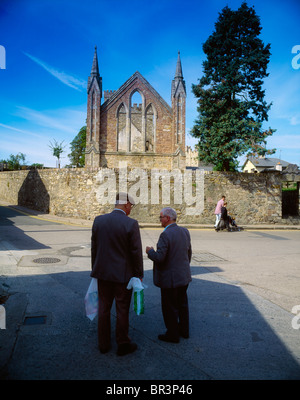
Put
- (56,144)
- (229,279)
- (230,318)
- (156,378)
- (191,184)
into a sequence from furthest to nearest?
(56,144) → (191,184) → (229,279) → (230,318) → (156,378)

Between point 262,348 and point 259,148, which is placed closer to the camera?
point 262,348

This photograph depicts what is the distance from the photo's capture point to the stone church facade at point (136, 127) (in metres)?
30.0

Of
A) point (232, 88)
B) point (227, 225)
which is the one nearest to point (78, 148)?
point (232, 88)

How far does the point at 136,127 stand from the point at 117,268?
2996cm

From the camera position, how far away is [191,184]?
1719 cm

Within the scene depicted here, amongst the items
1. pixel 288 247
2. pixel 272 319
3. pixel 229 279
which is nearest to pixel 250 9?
pixel 288 247

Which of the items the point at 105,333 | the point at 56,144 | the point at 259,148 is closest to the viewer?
the point at 105,333

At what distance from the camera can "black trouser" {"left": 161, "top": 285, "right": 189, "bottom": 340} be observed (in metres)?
3.55

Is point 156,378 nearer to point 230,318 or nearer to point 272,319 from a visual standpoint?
point 230,318

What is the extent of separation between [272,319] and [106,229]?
2.80 meters
